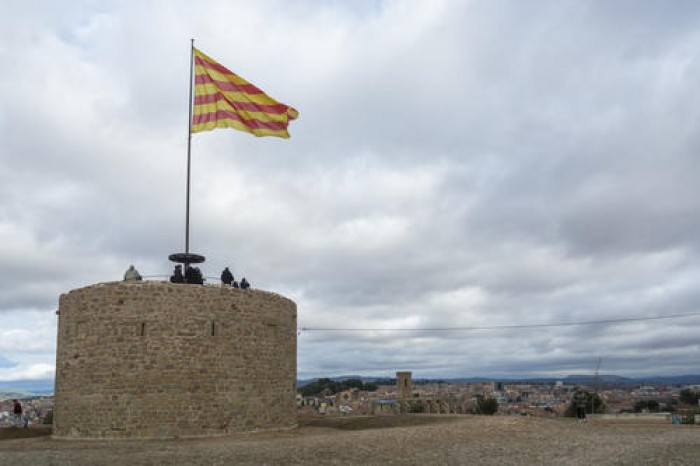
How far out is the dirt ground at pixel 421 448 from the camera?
11.4 metres

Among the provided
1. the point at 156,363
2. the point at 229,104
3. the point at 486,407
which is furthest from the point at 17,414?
the point at 486,407

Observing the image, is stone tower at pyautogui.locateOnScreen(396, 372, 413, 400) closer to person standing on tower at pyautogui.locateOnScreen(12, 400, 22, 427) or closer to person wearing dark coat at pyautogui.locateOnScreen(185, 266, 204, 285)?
person wearing dark coat at pyautogui.locateOnScreen(185, 266, 204, 285)

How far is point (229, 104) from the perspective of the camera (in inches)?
728

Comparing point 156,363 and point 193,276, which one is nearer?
point 156,363

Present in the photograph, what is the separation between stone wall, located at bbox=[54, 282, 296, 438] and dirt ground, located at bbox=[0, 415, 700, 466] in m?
0.72

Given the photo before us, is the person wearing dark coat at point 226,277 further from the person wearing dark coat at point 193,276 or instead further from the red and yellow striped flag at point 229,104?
the red and yellow striped flag at point 229,104

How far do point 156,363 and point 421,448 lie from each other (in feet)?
23.7

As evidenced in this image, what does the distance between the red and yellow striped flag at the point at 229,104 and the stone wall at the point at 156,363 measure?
4886 mm

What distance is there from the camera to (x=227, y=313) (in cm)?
1705

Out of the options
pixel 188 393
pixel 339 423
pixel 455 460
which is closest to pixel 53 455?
pixel 188 393

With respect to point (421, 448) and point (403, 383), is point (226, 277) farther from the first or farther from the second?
point (403, 383)

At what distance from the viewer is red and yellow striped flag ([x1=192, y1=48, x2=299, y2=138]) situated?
18359 millimetres

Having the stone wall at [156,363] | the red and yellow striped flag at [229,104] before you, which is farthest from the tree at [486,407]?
the red and yellow striped flag at [229,104]

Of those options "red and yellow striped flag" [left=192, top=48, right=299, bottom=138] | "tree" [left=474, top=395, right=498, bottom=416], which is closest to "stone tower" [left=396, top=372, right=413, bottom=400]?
"tree" [left=474, top=395, right=498, bottom=416]
